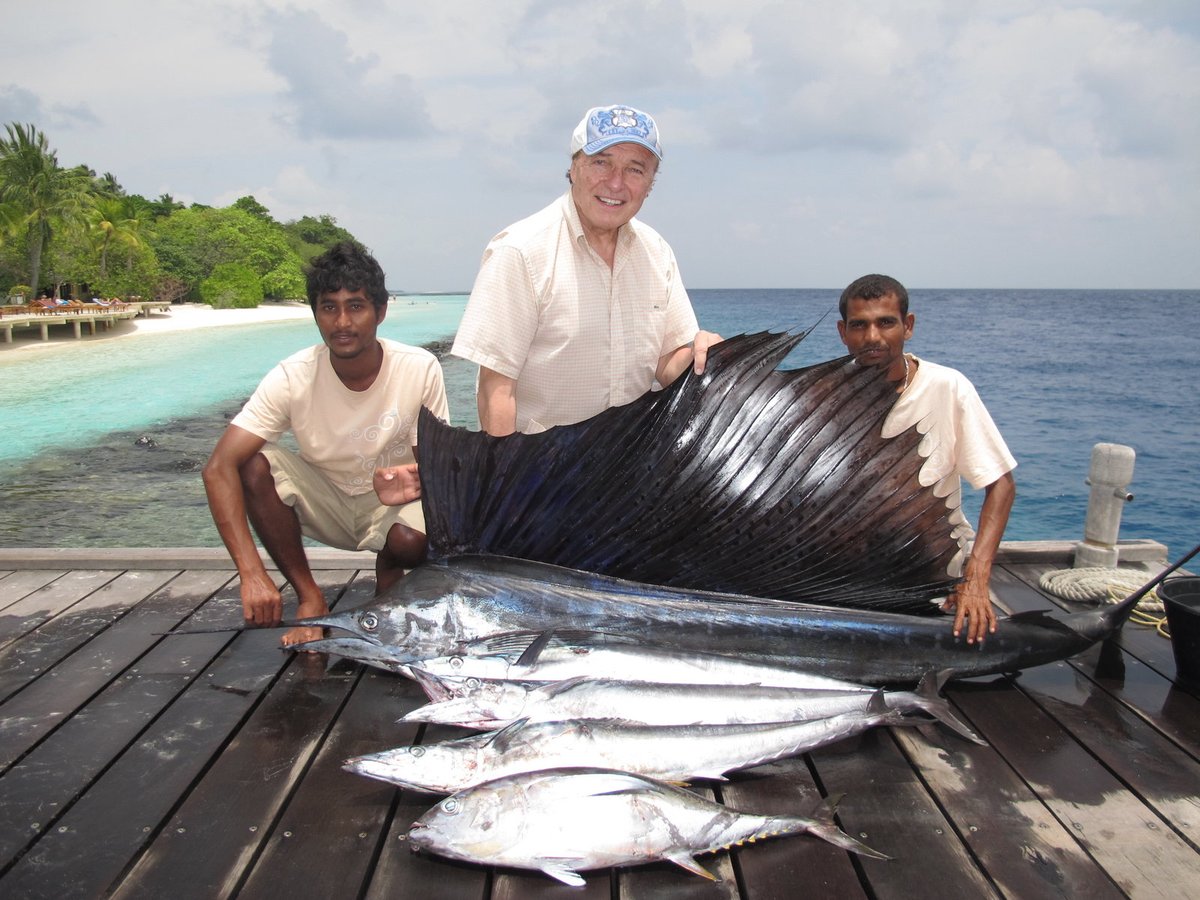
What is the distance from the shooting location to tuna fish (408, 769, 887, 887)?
1.53 metres

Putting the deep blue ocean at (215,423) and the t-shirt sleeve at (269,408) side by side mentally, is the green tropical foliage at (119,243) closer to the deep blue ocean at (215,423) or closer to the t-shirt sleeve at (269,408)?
the deep blue ocean at (215,423)

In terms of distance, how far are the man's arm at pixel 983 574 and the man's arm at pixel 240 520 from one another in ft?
6.15

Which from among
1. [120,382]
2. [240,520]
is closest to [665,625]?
[240,520]

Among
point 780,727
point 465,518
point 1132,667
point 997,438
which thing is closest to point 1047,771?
point 780,727

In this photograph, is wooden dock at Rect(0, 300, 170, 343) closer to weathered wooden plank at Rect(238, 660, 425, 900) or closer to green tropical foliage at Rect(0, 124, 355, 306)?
green tropical foliage at Rect(0, 124, 355, 306)

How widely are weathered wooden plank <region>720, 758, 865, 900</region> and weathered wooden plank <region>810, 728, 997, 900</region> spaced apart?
0.14 feet

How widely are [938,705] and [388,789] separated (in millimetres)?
Result: 1253

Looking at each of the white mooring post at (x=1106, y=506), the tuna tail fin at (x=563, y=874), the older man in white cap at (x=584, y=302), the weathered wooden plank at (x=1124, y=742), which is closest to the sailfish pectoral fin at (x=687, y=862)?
the tuna tail fin at (x=563, y=874)

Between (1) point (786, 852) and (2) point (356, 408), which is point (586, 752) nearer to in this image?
(1) point (786, 852)

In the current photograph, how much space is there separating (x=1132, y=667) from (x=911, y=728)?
33.1 inches

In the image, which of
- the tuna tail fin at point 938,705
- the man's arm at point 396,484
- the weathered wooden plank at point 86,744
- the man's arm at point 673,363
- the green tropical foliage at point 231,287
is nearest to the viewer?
the weathered wooden plank at point 86,744

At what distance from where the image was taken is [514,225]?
8.52ft

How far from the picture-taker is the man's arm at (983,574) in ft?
7.24

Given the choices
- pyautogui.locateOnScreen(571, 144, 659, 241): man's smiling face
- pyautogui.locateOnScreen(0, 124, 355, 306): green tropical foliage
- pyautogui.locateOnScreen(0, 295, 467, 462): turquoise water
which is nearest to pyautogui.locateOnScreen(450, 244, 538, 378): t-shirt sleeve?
pyautogui.locateOnScreen(571, 144, 659, 241): man's smiling face
